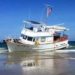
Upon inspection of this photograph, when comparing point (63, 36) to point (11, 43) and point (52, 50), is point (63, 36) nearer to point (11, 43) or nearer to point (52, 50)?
point (52, 50)

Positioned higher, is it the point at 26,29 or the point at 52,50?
the point at 26,29

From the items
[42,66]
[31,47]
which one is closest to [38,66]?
[42,66]

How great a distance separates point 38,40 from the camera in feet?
169

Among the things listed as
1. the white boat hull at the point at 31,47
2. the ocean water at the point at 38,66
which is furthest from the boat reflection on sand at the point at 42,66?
the white boat hull at the point at 31,47

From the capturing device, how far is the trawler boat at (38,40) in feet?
165

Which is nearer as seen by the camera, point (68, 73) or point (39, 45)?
point (68, 73)

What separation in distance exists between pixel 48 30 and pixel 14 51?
668 centimetres

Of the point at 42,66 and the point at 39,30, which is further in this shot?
the point at 39,30

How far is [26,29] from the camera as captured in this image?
171 feet

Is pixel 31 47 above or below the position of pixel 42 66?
above

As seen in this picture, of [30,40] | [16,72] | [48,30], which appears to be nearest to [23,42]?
[30,40]

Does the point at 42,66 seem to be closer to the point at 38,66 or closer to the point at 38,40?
the point at 38,66

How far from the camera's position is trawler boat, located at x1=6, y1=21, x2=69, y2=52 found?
50.4m

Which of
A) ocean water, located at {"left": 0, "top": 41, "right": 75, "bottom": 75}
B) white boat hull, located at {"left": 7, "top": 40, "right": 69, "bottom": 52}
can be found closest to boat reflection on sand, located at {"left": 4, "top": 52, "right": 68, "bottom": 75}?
ocean water, located at {"left": 0, "top": 41, "right": 75, "bottom": 75}
